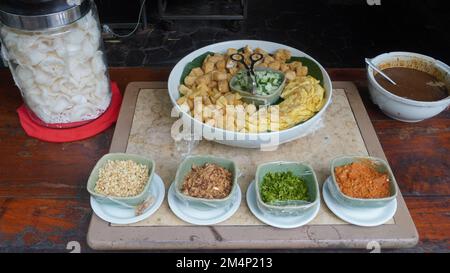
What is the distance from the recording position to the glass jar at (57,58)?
1024 mm

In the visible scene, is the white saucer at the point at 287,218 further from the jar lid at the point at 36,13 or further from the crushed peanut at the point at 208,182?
the jar lid at the point at 36,13

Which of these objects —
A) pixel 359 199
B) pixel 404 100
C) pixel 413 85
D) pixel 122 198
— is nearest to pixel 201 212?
pixel 122 198

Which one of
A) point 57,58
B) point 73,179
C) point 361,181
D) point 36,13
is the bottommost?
point 73,179

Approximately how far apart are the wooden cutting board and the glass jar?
142 mm

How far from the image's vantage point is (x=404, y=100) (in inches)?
47.2

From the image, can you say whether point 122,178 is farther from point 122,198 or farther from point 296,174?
point 296,174

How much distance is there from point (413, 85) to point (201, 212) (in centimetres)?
80

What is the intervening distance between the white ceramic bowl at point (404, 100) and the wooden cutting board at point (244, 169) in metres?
0.07

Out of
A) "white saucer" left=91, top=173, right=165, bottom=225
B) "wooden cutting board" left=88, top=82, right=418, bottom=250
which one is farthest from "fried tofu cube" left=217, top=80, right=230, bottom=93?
"white saucer" left=91, top=173, right=165, bottom=225

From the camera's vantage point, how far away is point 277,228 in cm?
96

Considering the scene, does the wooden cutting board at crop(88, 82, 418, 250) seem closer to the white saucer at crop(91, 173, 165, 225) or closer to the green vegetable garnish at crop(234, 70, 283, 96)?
the white saucer at crop(91, 173, 165, 225)

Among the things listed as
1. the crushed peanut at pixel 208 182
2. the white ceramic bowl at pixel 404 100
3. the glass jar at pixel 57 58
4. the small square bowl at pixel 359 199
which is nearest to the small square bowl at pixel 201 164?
the crushed peanut at pixel 208 182
